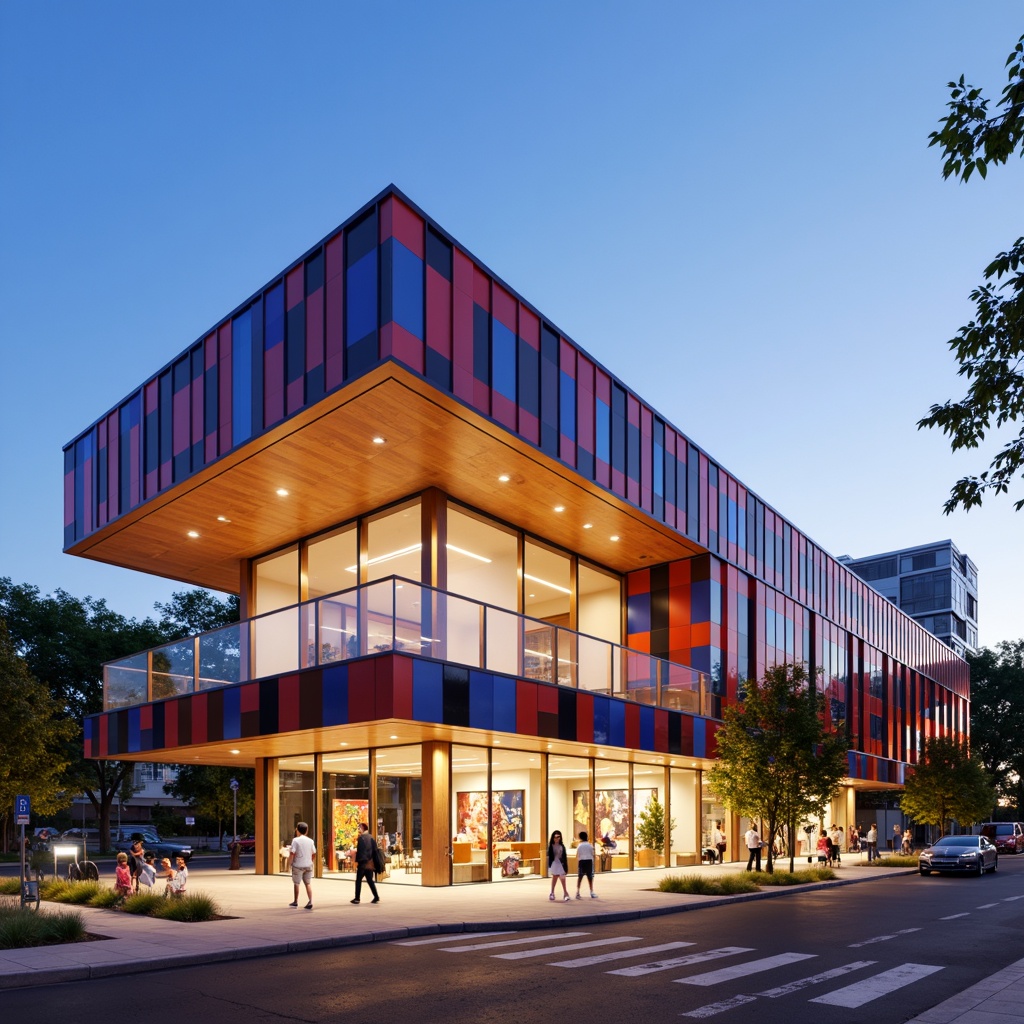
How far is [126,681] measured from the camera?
33000 mm

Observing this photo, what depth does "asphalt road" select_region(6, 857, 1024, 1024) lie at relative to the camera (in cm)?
1068

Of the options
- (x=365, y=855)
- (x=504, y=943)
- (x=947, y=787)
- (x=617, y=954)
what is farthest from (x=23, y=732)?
(x=947, y=787)

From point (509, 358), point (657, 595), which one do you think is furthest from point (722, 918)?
point (657, 595)

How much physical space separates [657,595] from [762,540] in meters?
8.43

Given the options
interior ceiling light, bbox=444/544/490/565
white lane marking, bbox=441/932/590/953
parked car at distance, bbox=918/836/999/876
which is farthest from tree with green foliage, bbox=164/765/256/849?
white lane marking, bbox=441/932/590/953

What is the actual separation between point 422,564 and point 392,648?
5.76 meters

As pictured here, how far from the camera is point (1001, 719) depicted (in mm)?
99750

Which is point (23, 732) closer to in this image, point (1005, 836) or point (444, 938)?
point (444, 938)

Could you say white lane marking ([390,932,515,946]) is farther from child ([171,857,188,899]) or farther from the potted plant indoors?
the potted plant indoors

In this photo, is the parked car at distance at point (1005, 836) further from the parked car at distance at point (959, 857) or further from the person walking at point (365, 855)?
the person walking at point (365, 855)

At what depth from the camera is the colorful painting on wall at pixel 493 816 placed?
28.6m

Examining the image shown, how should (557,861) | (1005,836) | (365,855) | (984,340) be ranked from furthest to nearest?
(1005,836) < (557,861) < (365,855) < (984,340)

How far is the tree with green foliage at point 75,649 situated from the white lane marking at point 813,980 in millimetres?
49464

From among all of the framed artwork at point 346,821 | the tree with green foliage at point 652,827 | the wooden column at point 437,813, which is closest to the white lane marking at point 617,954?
the wooden column at point 437,813
